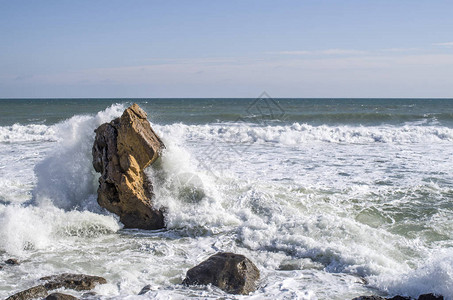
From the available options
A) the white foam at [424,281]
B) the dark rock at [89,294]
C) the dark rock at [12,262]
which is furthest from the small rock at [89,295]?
the white foam at [424,281]

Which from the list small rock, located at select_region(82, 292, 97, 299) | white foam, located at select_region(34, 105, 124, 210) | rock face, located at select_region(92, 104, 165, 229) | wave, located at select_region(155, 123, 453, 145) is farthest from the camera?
wave, located at select_region(155, 123, 453, 145)

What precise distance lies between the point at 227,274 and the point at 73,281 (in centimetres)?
155

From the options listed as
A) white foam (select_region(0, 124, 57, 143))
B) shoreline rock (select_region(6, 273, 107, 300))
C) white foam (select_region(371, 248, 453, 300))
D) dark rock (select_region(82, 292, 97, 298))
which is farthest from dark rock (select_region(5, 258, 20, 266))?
white foam (select_region(0, 124, 57, 143))

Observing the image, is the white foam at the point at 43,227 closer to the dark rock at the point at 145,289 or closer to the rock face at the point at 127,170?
the rock face at the point at 127,170

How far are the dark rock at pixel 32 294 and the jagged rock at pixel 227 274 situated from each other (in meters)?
1.35

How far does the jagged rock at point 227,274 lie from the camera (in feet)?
13.4

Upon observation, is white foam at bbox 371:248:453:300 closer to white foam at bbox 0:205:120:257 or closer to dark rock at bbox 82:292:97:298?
dark rock at bbox 82:292:97:298

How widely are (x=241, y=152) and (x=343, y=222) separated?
7.75 m

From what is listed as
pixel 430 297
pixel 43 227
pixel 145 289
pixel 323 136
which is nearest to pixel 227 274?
pixel 145 289

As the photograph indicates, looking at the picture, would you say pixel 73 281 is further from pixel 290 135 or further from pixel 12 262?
pixel 290 135

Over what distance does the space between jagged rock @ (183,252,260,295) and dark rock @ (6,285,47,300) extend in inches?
53.0

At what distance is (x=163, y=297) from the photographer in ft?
12.8

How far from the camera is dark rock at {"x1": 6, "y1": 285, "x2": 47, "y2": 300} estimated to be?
3.74m

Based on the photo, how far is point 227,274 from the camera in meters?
4.18
